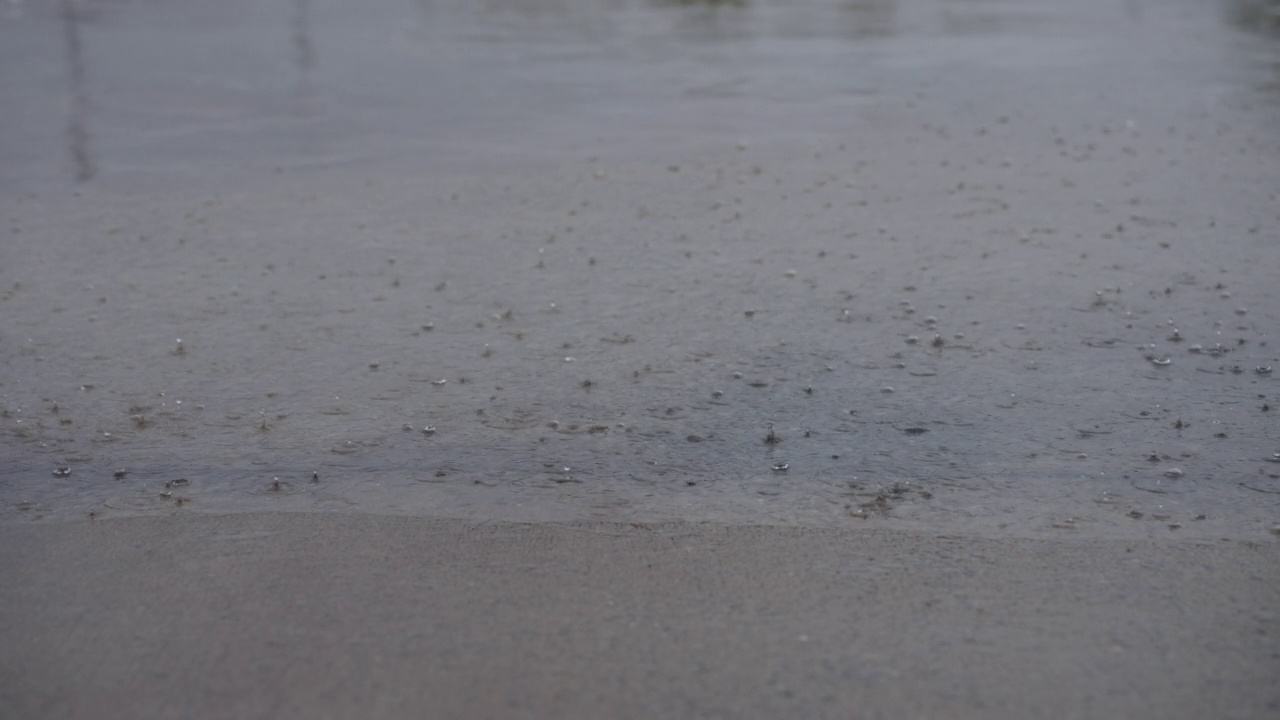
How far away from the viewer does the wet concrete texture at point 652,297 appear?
571 cm

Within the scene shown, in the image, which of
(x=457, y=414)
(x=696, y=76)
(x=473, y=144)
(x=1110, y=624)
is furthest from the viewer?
(x=696, y=76)

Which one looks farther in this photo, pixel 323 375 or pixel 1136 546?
pixel 323 375

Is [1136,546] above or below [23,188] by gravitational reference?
below

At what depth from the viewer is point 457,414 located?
253 inches

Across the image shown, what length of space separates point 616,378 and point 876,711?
3166 mm

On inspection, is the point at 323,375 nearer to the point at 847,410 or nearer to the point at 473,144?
the point at 847,410

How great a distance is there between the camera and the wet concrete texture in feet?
18.7

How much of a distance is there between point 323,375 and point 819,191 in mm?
4881

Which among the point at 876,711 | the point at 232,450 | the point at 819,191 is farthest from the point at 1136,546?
the point at 819,191

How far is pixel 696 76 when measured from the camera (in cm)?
1611

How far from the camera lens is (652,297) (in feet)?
26.6

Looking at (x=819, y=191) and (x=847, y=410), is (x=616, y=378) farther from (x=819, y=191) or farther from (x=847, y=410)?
(x=819, y=191)

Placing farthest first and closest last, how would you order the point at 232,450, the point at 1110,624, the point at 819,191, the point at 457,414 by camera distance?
the point at 819,191, the point at 457,414, the point at 232,450, the point at 1110,624

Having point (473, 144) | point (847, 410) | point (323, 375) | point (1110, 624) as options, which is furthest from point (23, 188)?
point (1110, 624)
